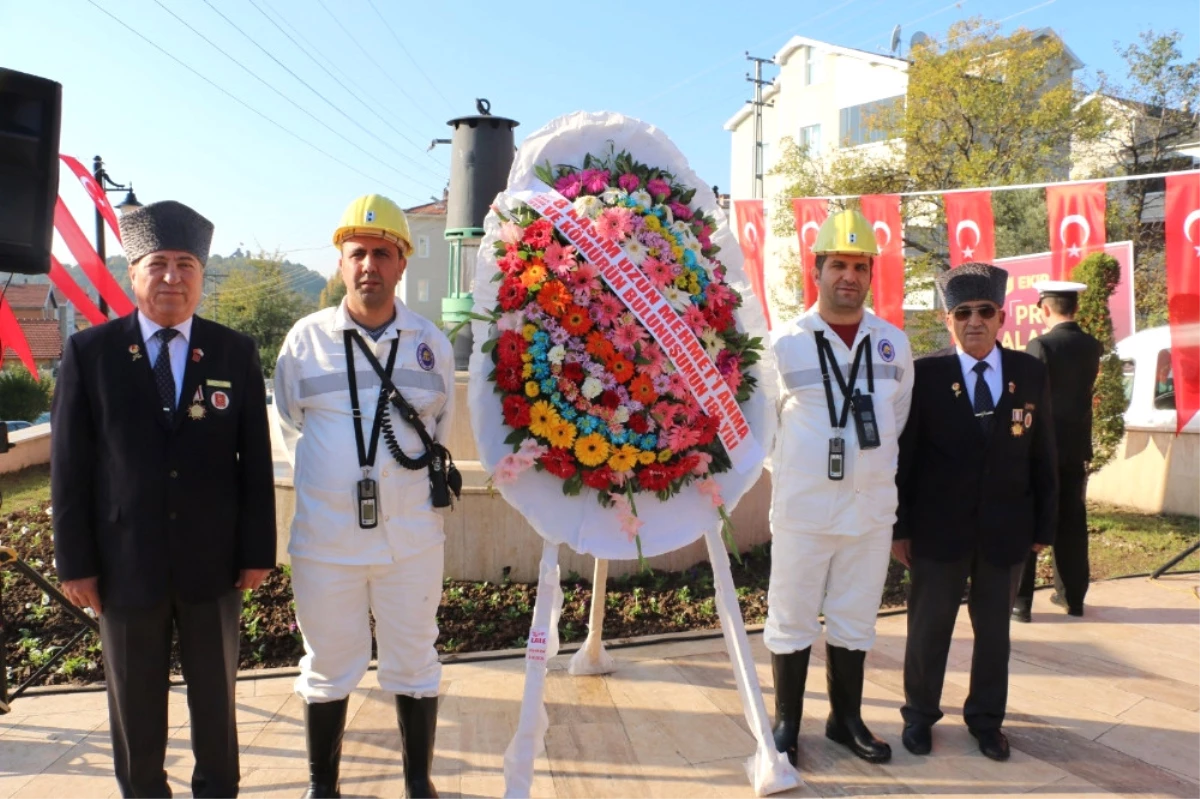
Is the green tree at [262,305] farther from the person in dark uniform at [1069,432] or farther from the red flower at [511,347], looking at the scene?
the red flower at [511,347]

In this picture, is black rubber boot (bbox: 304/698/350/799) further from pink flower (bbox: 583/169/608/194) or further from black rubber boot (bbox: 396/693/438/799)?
pink flower (bbox: 583/169/608/194)

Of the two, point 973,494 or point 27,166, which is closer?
point 27,166

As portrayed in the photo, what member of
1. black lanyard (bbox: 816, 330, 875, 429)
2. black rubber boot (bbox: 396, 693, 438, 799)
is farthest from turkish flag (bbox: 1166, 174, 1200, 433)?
black rubber boot (bbox: 396, 693, 438, 799)

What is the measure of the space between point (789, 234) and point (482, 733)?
66.6ft

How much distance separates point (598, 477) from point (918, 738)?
1.85m

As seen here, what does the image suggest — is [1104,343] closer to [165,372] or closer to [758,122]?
[165,372]

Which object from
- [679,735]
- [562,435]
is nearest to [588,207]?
[562,435]

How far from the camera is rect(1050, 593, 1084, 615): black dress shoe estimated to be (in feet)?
18.3

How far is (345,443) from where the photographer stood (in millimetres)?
2936

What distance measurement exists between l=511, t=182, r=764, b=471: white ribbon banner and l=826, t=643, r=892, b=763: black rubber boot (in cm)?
124

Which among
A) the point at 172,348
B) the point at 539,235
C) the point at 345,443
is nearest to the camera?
the point at 172,348

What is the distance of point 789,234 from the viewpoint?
73.7ft

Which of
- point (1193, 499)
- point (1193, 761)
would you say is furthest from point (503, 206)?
point (1193, 499)

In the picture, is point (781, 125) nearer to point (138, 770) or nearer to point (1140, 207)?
point (1140, 207)
